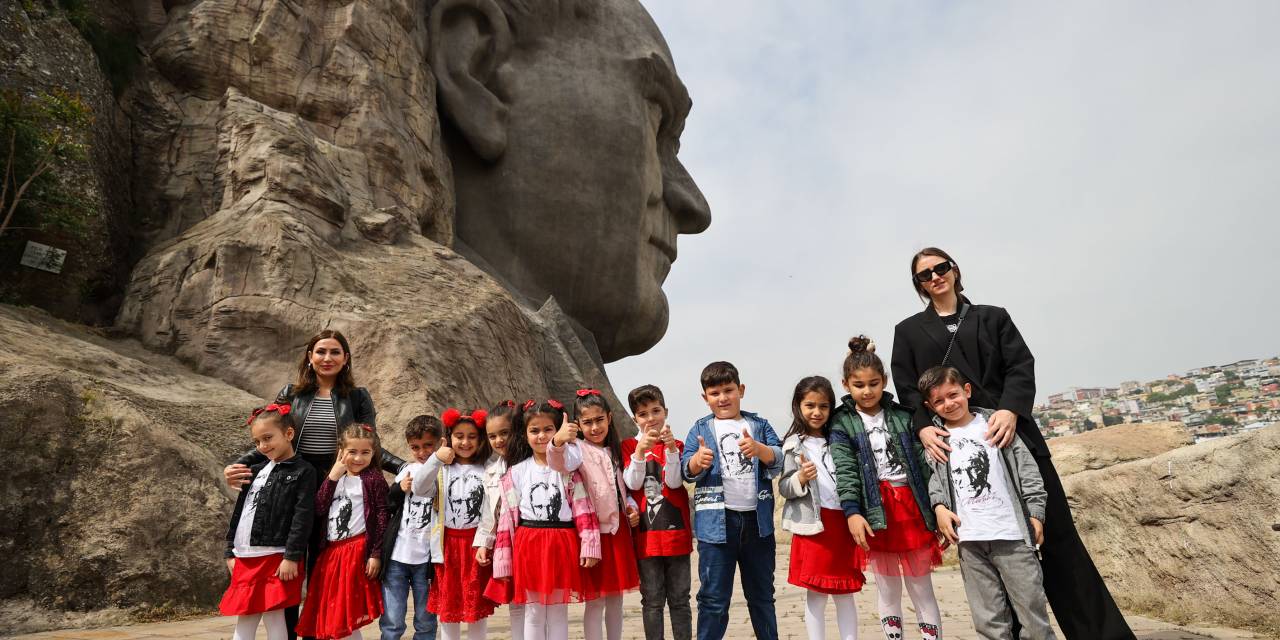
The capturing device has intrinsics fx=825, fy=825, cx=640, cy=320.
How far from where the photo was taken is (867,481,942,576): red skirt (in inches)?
110

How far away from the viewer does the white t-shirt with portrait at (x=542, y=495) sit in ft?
9.75

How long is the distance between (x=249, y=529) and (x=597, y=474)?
4.04 feet

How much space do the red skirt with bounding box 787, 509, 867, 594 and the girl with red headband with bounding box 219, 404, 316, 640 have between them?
5.66 ft

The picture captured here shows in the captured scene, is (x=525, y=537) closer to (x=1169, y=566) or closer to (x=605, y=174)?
(x=1169, y=566)

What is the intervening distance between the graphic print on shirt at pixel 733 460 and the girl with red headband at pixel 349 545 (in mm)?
1312

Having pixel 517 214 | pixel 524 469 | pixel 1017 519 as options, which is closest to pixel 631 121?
pixel 517 214

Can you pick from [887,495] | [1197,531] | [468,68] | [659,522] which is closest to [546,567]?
[659,522]

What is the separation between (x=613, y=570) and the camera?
3.01 m

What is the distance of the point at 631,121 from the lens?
9.03 meters

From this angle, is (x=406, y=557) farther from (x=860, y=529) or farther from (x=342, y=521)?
(x=860, y=529)

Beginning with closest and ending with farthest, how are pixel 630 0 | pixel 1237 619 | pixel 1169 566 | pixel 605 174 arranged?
1. pixel 1237 619
2. pixel 1169 566
3. pixel 605 174
4. pixel 630 0

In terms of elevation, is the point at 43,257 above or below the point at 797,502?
above

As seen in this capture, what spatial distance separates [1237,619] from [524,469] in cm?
299

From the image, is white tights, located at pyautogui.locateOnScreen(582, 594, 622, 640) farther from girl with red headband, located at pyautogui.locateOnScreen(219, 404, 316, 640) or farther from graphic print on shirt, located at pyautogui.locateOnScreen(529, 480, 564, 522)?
girl with red headband, located at pyautogui.locateOnScreen(219, 404, 316, 640)
